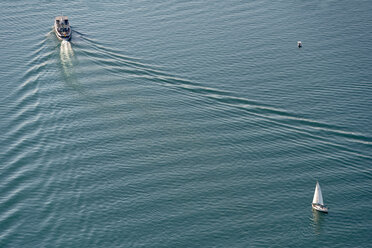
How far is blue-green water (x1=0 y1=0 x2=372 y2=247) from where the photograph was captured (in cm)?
4469

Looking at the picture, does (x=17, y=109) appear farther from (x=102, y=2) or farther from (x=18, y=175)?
(x=102, y=2)

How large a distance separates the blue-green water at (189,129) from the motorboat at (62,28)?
1.22 metres

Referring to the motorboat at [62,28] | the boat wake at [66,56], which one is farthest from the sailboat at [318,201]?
the motorboat at [62,28]

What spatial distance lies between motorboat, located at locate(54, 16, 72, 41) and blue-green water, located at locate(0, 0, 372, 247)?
122 cm

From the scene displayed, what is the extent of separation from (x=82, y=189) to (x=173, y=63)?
24.2 metres

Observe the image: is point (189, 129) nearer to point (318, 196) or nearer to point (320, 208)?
point (318, 196)

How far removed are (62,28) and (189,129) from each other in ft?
97.5

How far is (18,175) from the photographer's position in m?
49.0

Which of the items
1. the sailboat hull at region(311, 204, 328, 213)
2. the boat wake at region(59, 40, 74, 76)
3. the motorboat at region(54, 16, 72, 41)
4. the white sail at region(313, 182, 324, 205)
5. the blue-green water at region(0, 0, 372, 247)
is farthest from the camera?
the motorboat at region(54, 16, 72, 41)

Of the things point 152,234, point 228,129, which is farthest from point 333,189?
point 152,234

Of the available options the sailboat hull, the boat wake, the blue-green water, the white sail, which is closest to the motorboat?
the boat wake

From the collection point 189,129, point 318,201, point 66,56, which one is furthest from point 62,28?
point 318,201

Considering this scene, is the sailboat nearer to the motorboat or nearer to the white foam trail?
the white foam trail

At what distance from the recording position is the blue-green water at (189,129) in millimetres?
44688
